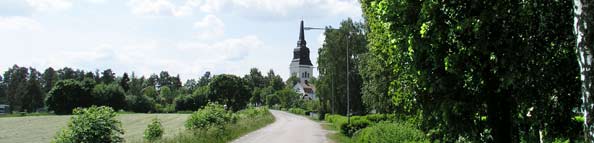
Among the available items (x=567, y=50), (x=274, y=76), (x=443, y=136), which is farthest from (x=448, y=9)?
(x=274, y=76)

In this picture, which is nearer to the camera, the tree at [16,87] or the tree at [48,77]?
the tree at [16,87]

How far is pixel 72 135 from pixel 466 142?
51.7ft

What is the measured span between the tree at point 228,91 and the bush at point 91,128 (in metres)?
87.2

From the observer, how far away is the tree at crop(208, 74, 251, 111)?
4232 inches

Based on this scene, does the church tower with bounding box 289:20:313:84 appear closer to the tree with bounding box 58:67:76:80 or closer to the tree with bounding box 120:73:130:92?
the tree with bounding box 120:73:130:92

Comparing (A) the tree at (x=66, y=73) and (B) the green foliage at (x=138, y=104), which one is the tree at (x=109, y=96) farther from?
(A) the tree at (x=66, y=73)

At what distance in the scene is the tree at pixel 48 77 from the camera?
146863 millimetres

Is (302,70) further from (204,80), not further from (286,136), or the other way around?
(286,136)

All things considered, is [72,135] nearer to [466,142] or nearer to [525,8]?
[466,142]

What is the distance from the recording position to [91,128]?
19266mm

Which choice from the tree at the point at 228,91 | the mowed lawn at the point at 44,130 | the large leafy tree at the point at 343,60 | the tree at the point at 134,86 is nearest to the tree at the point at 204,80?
the tree at the point at 134,86

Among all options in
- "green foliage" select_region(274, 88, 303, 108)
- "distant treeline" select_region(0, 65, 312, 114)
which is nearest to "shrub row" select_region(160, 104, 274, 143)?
"distant treeline" select_region(0, 65, 312, 114)

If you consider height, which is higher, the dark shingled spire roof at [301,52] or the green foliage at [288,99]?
the dark shingled spire roof at [301,52]

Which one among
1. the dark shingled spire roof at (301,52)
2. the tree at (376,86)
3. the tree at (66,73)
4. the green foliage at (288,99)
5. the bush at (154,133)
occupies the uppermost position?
the dark shingled spire roof at (301,52)
